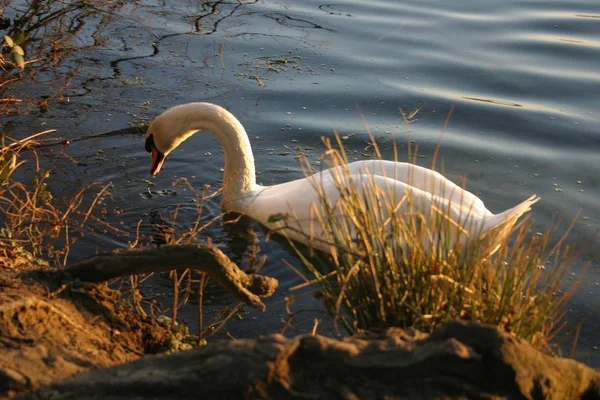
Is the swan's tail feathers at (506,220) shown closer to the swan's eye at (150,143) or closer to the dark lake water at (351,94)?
the dark lake water at (351,94)

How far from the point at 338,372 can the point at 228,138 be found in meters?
4.47

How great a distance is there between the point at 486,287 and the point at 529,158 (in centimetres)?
434

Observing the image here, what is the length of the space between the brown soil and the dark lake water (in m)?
1.15

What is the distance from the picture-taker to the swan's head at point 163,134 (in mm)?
7026

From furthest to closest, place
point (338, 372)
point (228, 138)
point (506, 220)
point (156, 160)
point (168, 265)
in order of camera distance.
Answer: point (156, 160)
point (228, 138)
point (506, 220)
point (168, 265)
point (338, 372)

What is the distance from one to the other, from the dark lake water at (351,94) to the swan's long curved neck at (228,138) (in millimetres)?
264

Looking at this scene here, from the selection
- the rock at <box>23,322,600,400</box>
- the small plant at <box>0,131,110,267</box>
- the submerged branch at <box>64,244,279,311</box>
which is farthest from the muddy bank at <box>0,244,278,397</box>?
the small plant at <box>0,131,110,267</box>

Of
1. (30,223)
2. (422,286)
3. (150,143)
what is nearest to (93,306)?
(30,223)

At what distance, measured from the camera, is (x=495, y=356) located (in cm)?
273

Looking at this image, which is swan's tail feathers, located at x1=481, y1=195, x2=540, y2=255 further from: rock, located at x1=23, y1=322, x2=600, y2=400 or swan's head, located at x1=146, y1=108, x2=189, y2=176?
swan's head, located at x1=146, y1=108, x2=189, y2=176

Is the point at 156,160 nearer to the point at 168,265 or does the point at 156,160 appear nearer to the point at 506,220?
the point at 506,220

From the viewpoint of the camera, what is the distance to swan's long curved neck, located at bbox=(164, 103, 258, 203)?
6.88 m

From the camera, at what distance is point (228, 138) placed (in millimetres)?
6992

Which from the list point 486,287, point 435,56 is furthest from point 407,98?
point 486,287
